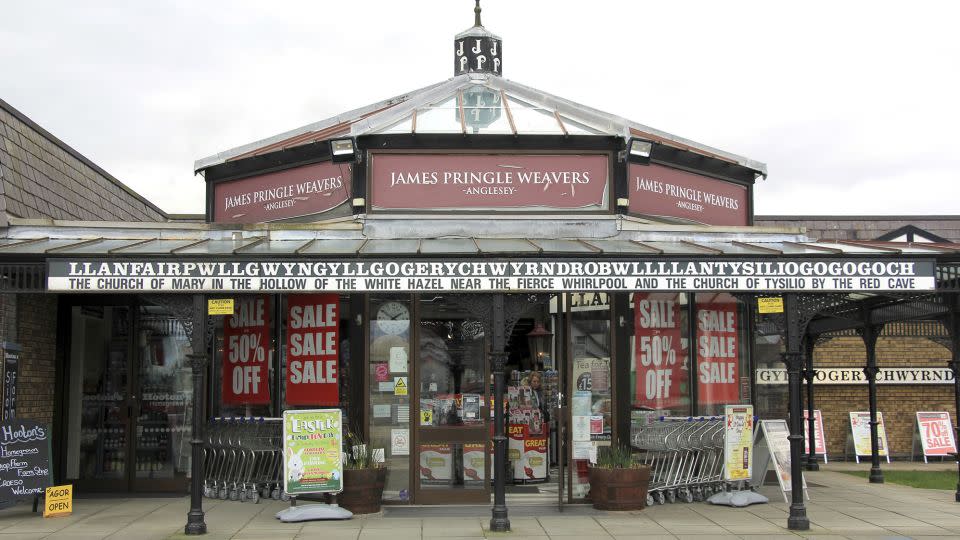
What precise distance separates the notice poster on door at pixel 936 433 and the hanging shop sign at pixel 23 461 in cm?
1642

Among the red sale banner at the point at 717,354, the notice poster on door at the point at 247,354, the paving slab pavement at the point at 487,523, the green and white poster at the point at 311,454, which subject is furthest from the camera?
the red sale banner at the point at 717,354

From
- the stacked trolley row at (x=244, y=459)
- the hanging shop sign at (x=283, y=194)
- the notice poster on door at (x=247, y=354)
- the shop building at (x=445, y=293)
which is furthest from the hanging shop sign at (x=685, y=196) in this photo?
A: the stacked trolley row at (x=244, y=459)

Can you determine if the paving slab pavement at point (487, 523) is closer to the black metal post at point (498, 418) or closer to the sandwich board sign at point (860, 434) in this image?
the black metal post at point (498, 418)

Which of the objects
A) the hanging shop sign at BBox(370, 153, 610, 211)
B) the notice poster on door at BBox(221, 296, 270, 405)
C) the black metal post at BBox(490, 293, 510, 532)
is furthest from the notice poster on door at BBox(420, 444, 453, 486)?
the hanging shop sign at BBox(370, 153, 610, 211)

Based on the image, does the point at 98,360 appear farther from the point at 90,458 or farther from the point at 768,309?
the point at 768,309

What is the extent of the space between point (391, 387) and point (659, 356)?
363cm

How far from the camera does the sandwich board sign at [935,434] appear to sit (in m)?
19.3

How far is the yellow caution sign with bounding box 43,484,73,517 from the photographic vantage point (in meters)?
11.0

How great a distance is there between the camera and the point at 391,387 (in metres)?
11.9

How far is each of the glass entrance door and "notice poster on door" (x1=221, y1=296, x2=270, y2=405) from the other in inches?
90.0

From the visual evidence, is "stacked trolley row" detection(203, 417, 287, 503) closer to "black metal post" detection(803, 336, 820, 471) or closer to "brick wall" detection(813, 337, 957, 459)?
"black metal post" detection(803, 336, 820, 471)

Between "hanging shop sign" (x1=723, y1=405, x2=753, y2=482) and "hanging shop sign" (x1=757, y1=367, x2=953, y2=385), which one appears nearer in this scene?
"hanging shop sign" (x1=723, y1=405, x2=753, y2=482)

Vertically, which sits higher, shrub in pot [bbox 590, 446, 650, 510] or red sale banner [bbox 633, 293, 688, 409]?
red sale banner [bbox 633, 293, 688, 409]

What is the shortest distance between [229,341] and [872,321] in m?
9.93
